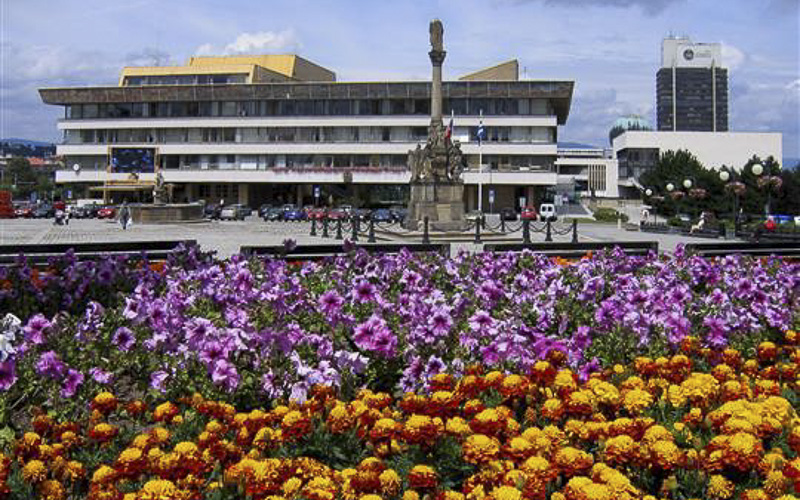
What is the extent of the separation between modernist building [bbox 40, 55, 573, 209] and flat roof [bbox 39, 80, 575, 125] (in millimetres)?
100

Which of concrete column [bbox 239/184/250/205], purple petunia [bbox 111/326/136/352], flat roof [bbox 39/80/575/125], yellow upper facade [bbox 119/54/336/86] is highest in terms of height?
yellow upper facade [bbox 119/54/336/86]

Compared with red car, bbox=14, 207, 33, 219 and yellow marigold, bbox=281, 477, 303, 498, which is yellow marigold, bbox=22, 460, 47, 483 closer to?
yellow marigold, bbox=281, 477, 303, 498

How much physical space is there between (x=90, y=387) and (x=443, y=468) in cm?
304

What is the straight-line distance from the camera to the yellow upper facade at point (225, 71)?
9375 cm

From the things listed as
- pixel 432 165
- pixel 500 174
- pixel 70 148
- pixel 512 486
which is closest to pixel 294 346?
pixel 512 486

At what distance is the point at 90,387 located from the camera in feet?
21.1

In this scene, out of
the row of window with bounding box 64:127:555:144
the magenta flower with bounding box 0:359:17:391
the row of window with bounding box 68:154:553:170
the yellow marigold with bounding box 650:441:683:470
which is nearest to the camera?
the yellow marigold with bounding box 650:441:683:470

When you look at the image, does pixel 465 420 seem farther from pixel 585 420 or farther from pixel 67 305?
pixel 67 305

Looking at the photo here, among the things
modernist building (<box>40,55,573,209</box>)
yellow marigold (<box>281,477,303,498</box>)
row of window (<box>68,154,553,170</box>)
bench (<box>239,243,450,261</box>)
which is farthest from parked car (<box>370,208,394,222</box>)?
yellow marigold (<box>281,477,303,498</box>)

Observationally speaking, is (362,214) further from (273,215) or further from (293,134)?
(293,134)

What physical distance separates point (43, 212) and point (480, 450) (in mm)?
75120

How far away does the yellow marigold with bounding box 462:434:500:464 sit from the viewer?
173 inches

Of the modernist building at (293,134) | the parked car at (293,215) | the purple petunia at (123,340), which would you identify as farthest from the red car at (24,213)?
the purple petunia at (123,340)

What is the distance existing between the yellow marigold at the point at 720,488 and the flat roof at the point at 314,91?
78363 mm
